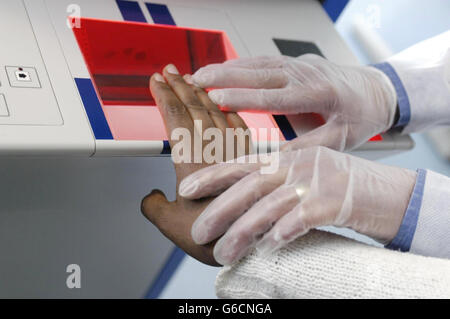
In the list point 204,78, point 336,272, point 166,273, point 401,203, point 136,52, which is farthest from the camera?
point 166,273

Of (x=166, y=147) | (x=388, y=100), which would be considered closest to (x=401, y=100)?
(x=388, y=100)

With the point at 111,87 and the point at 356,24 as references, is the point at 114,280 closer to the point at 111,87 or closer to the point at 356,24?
the point at 111,87

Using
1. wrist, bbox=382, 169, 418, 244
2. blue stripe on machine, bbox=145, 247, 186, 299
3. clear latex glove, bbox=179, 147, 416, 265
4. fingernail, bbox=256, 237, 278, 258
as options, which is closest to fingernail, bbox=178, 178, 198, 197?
clear latex glove, bbox=179, 147, 416, 265

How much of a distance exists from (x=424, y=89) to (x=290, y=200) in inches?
24.2

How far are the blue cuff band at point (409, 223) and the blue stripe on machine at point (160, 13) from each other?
26.1 inches

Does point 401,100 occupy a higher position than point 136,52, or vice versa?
point 136,52

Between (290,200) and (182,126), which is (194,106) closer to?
(182,126)

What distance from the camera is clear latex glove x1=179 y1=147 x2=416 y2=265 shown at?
67 centimetres

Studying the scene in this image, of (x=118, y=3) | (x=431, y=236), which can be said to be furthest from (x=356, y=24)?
(x=431, y=236)

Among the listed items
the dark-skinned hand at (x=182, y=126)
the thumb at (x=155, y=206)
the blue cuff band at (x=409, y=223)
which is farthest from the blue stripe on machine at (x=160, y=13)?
the blue cuff band at (x=409, y=223)

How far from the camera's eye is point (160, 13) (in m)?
1.06

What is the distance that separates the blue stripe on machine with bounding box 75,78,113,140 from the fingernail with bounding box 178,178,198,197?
0.15 meters

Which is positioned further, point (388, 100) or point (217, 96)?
point (388, 100)
